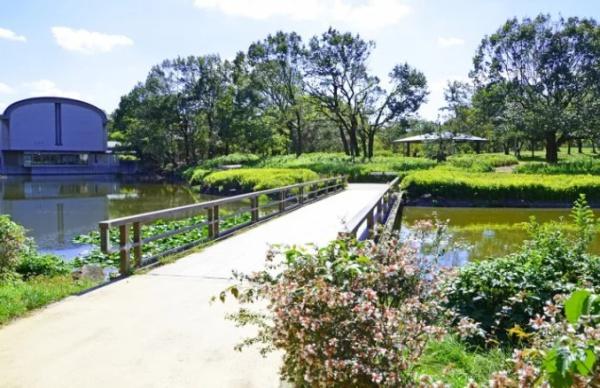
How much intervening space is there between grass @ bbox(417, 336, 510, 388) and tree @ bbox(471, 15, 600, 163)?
97.1ft

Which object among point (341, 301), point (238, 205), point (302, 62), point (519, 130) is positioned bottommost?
point (238, 205)

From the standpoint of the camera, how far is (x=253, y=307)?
16.6 feet

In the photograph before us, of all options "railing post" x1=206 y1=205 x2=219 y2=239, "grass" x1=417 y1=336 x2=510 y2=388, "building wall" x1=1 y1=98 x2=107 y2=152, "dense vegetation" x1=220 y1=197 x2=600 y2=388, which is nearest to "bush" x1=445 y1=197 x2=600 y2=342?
"grass" x1=417 y1=336 x2=510 y2=388

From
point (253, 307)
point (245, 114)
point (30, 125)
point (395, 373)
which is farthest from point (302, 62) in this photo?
point (395, 373)

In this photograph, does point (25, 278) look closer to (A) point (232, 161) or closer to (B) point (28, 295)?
(B) point (28, 295)

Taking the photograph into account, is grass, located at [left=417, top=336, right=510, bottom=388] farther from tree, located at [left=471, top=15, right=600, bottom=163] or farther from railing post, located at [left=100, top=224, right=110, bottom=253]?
tree, located at [left=471, top=15, right=600, bottom=163]

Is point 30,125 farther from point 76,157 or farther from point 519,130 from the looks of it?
point 519,130

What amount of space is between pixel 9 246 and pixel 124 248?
1.81 meters

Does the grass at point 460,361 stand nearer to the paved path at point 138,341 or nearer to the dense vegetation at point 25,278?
the paved path at point 138,341

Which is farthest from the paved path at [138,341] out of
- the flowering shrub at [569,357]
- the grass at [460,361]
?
the flowering shrub at [569,357]

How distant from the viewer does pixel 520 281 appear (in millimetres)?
4910

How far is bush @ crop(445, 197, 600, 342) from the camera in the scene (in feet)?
15.4

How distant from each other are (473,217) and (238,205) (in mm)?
10006

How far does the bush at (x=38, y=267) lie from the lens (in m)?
7.64
